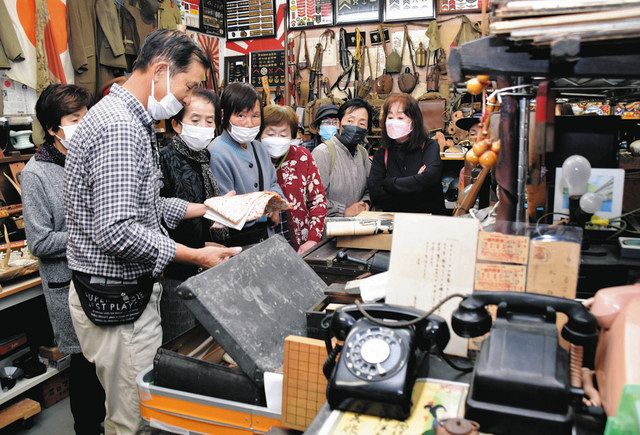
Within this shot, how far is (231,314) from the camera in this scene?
146 cm

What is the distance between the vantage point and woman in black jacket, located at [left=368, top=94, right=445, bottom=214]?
3599 mm

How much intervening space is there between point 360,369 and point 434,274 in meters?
0.33

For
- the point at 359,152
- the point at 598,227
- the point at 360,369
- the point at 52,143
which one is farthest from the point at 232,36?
the point at 360,369

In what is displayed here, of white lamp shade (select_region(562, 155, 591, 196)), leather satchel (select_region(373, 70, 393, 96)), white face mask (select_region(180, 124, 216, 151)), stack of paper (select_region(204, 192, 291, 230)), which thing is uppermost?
leather satchel (select_region(373, 70, 393, 96))

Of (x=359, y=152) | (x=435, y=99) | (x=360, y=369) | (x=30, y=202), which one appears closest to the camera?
(x=360, y=369)

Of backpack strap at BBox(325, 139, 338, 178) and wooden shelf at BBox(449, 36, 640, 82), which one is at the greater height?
wooden shelf at BBox(449, 36, 640, 82)

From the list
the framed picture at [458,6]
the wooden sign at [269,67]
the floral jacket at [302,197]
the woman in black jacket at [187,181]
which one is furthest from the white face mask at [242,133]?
the framed picture at [458,6]

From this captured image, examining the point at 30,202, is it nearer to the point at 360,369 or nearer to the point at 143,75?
the point at 143,75

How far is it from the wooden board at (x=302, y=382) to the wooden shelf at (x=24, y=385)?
2.53 metres

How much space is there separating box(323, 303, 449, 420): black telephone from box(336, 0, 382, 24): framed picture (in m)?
7.26

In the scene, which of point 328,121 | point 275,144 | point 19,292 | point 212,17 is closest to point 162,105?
point 275,144

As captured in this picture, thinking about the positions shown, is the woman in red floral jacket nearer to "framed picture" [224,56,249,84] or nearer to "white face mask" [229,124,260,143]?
"white face mask" [229,124,260,143]

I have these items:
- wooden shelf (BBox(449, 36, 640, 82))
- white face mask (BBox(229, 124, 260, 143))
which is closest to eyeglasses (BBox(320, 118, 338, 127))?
white face mask (BBox(229, 124, 260, 143))

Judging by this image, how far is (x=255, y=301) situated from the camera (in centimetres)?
157
